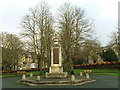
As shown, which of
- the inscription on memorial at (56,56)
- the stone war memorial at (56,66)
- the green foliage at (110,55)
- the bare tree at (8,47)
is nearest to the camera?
the stone war memorial at (56,66)

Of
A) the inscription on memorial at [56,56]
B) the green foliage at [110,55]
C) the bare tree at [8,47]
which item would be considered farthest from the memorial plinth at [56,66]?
the green foliage at [110,55]

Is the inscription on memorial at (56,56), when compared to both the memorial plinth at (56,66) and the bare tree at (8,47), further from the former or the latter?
the bare tree at (8,47)

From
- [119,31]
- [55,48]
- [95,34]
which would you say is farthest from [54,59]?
[119,31]

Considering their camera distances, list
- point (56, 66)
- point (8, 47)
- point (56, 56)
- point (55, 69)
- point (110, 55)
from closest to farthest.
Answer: point (55, 69), point (56, 66), point (56, 56), point (8, 47), point (110, 55)

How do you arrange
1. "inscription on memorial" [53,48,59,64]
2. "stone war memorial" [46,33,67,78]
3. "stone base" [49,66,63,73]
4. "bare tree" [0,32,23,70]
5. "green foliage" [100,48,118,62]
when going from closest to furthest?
"stone war memorial" [46,33,67,78] < "stone base" [49,66,63,73] < "inscription on memorial" [53,48,59,64] < "bare tree" [0,32,23,70] < "green foliage" [100,48,118,62]

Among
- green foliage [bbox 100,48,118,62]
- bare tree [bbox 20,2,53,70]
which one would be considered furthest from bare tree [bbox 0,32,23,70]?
green foliage [bbox 100,48,118,62]

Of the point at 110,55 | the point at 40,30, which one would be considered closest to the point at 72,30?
the point at 40,30

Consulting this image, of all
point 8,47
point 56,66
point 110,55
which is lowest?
point 56,66

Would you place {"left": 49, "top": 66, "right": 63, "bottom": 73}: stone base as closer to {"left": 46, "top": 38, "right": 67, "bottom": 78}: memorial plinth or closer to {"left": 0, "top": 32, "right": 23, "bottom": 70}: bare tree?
{"left": 46, "top": 38, "right": 67, "bottom": 78}: memorial plinth

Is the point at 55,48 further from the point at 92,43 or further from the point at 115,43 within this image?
the point at 115,43

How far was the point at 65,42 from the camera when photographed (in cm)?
2852

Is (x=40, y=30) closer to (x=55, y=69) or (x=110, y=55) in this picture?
(x=55, y=69)

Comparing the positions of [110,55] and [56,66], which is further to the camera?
[110,55]

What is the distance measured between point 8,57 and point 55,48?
→ 1016 inches
